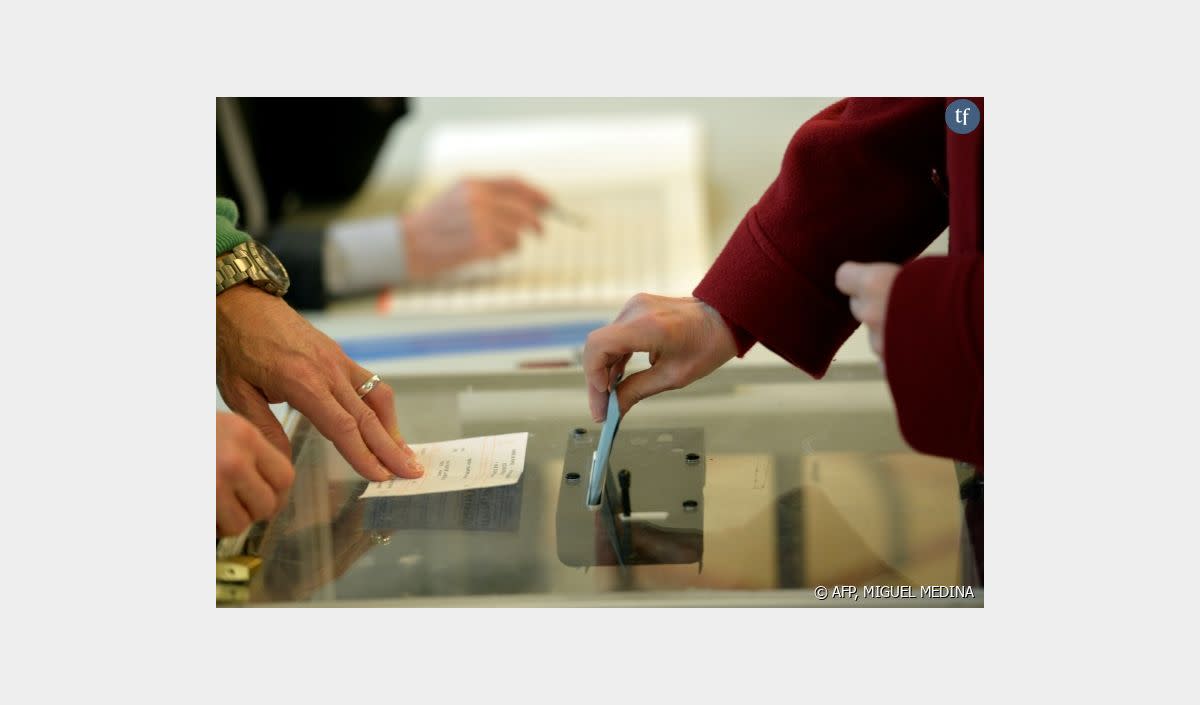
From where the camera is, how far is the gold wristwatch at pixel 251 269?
0.84 m

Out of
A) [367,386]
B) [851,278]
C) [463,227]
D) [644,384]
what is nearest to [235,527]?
[367,386]

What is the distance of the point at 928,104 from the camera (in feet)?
2.59

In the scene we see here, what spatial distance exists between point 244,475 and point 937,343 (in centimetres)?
37

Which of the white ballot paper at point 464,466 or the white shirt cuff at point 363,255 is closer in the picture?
the white ballot paper at point 464,466

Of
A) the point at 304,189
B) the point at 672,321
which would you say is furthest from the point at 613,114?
the point at 672,321

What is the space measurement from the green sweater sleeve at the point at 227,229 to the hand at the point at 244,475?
12 centimetres

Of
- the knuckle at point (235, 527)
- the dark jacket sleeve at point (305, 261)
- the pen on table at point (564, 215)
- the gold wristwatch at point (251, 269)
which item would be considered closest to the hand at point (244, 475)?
the knuckle at point (235, 527)

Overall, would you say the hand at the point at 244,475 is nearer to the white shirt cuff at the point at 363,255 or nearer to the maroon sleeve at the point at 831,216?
the maroon sleeve at the point at 831,216

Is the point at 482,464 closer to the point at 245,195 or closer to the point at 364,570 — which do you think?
the point at 364,570

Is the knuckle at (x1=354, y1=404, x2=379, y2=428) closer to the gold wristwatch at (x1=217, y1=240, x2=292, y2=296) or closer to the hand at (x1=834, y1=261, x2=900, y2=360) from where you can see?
the gold wristwatch at (x1=217, y1=240, x2=292, y2=296)

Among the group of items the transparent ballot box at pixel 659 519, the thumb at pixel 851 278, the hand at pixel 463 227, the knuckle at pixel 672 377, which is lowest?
the transparent ballot box at pixel 659 519

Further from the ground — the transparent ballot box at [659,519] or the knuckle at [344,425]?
the knuckle at [344,425]

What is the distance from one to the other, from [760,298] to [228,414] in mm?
309

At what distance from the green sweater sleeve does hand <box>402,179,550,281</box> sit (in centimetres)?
50
